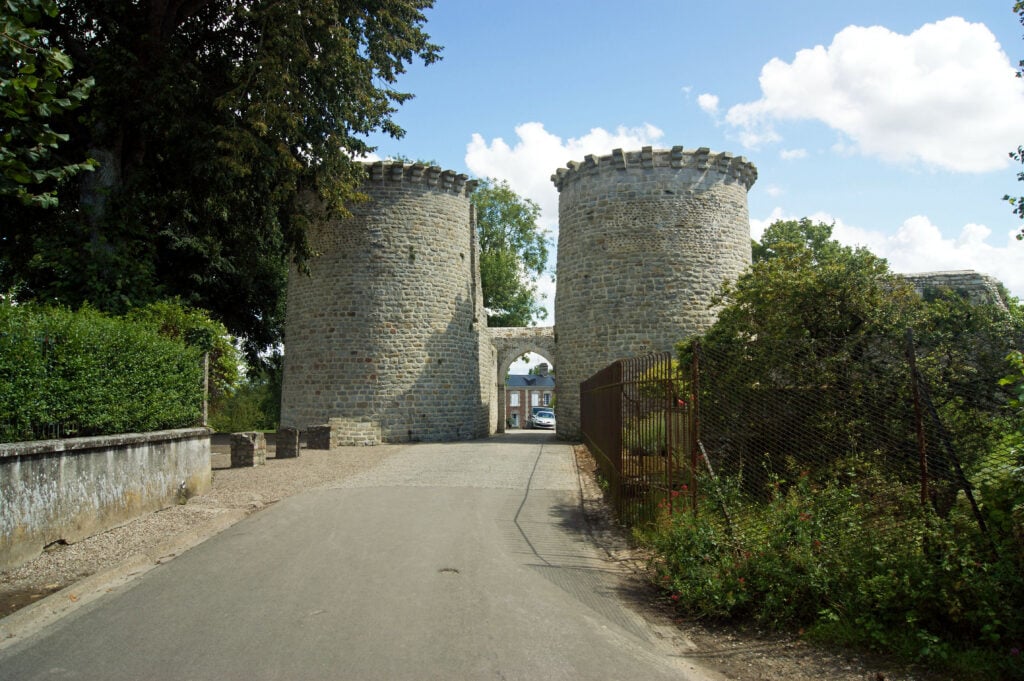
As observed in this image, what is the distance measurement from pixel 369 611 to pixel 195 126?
11.1 meters

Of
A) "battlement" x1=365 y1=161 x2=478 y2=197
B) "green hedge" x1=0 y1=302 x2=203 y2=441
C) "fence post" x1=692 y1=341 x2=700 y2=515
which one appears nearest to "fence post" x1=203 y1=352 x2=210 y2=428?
"green hedge" x1=0 y1=302 x2=203 y2=441

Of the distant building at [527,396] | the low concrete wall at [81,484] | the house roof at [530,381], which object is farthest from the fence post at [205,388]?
the house roof at [530,381]

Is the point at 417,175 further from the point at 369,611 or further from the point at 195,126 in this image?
the point at 369,611

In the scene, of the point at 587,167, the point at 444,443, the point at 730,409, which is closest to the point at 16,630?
the point at 730,409

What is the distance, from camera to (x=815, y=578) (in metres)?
4.93

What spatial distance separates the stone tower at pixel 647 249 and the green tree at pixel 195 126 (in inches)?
317

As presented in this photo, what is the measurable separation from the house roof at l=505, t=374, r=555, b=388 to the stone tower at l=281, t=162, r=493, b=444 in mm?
49421

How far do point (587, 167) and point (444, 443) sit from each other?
383 inches

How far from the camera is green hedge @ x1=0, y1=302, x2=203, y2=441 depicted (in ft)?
22.8

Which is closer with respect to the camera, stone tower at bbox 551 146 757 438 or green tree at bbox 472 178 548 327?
stone tower at bbox 551 146 757 438

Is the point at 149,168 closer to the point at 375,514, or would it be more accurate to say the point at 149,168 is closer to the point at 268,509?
the point at 268,509

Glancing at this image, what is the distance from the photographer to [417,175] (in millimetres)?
22234

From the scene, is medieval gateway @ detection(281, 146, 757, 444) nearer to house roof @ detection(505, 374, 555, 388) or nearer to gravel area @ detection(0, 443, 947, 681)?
gravel area @ detection(0, 443, 947, 681)

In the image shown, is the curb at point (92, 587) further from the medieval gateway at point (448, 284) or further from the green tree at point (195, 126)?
the medieval gateway at point (448, 284)
